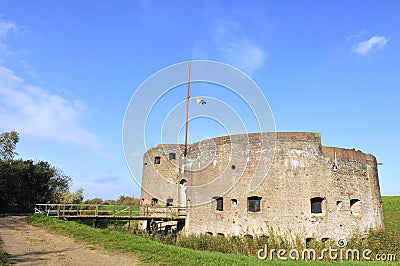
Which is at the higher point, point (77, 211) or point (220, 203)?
point (220, 203)

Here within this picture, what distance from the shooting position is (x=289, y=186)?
14.4 meters

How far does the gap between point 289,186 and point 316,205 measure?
→ 145 cm

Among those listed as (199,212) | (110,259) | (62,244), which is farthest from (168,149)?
(110,259)

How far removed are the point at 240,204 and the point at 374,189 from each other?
6.71 metres

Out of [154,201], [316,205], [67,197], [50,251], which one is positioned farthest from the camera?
[67,197]

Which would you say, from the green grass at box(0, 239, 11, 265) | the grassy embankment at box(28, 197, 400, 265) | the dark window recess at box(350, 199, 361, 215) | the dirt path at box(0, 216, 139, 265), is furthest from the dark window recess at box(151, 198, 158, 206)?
the green grass at box(0, 239, 11, 265)

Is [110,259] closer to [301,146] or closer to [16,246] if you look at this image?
[16,246]

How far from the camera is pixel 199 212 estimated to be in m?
17.3

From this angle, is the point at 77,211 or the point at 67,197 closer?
the point at 77,211

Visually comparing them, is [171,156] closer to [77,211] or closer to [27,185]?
[77,211]

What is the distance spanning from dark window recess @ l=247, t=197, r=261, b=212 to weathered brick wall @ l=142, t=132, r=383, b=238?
191 mm

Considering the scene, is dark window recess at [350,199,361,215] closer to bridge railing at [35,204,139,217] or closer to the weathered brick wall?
the weathered brick wall

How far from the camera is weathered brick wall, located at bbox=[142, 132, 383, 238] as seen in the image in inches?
557

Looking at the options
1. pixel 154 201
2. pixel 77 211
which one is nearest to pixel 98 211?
pixel 77 211
